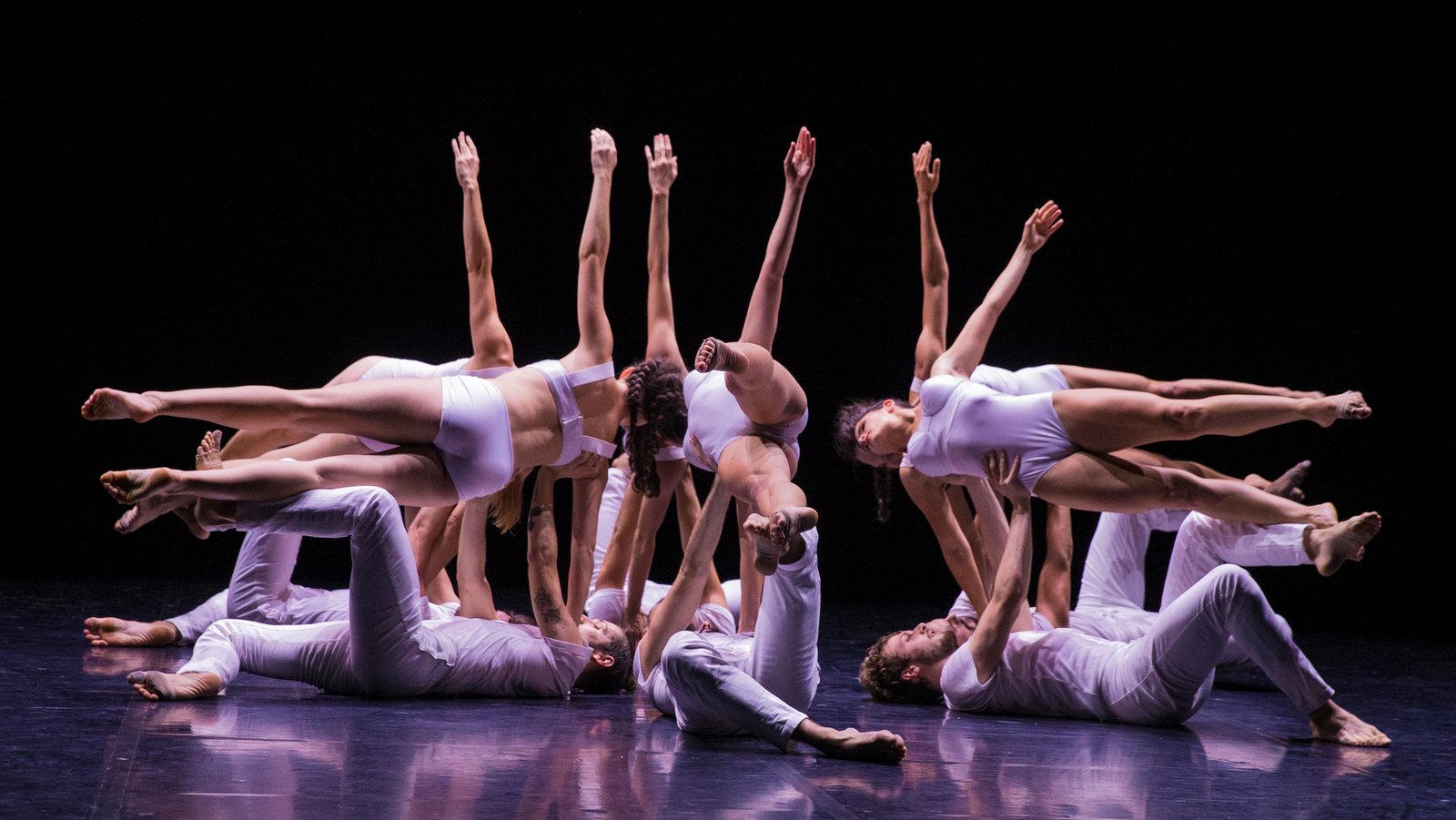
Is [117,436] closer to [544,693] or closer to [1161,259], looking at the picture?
[544,693]

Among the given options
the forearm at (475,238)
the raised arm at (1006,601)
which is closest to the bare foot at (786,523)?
the raised arm at (1006,601)

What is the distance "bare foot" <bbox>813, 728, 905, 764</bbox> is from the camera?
2730 millimetres

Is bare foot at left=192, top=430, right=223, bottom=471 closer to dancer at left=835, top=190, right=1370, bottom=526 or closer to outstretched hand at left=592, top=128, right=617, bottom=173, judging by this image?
outstretched hand at left=592, top=128, right=617, bottom=173

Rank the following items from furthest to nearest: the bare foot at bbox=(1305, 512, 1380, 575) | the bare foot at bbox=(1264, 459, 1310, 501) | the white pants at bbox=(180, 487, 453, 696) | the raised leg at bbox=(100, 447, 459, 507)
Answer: the bare foot at bbox=(1264, 459, 1310, 501) < the bare foot at bbox=(1305, 512, 1380, 575) < the white pants at bbox=(180, 487, 453, 696) < the raised leg at bbox=(100, 447, 459, 507)

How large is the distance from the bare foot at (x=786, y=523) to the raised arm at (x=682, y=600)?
51cm

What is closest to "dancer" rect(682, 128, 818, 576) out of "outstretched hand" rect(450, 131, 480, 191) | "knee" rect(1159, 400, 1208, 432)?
"knee" rect(1159, 400, 1208, 432)

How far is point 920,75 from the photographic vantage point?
258 inches

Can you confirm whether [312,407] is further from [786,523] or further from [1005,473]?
[1005,473]

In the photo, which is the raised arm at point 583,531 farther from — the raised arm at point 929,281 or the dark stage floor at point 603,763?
the raised arm at point 929,281

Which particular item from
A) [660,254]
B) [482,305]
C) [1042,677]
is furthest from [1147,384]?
[482,305]

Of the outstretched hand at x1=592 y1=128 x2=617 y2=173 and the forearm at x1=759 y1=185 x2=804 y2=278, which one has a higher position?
the outstretched hand at x1=592 y1=128 x2=617 y2=173

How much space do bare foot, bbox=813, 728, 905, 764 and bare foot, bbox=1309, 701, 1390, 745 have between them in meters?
1.25

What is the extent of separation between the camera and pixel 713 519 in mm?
3439

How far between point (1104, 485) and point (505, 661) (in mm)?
1734
